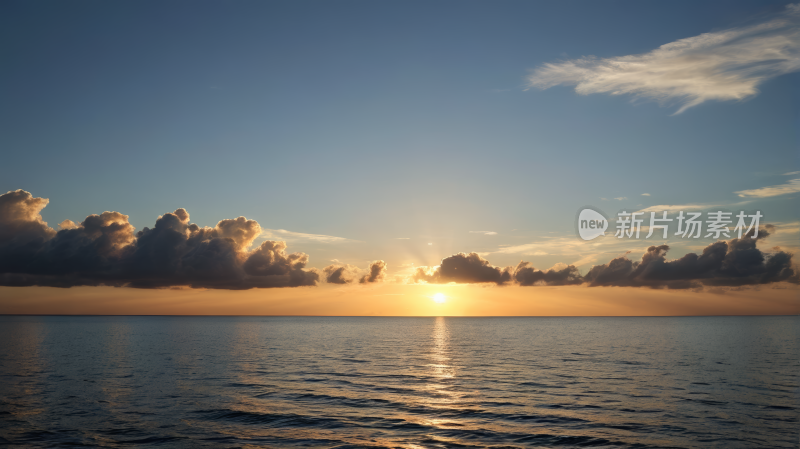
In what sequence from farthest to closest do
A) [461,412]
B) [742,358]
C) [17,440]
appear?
[742,358] → [461,412] → [17,440]

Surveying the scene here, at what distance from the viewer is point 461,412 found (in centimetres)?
Answer: 3994

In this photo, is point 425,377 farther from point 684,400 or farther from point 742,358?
point 742,358

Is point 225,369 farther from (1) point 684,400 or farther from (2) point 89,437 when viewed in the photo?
(1) point 684,400

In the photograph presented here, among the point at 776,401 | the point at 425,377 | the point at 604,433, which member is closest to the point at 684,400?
the point at 776,401

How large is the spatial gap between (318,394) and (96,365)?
4849 cm

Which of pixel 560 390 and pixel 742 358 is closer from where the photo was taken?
pixel 560 390

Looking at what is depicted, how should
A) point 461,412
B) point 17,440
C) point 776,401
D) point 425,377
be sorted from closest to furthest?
point 17,440, point 461,412, point 776,401, point 425,377

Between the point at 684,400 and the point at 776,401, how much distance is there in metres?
8.75

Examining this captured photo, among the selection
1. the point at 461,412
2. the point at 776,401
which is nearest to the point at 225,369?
the point at 461,412

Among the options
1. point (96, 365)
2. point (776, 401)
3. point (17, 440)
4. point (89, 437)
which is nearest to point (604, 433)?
point (776, 401)

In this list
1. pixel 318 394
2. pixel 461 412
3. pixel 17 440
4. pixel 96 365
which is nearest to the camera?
pixel 17 440

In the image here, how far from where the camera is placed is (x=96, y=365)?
74.2 m

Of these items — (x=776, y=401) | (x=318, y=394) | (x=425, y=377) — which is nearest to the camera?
(x=776, y=401)

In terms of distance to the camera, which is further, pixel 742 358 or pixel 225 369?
pixel 742 358
